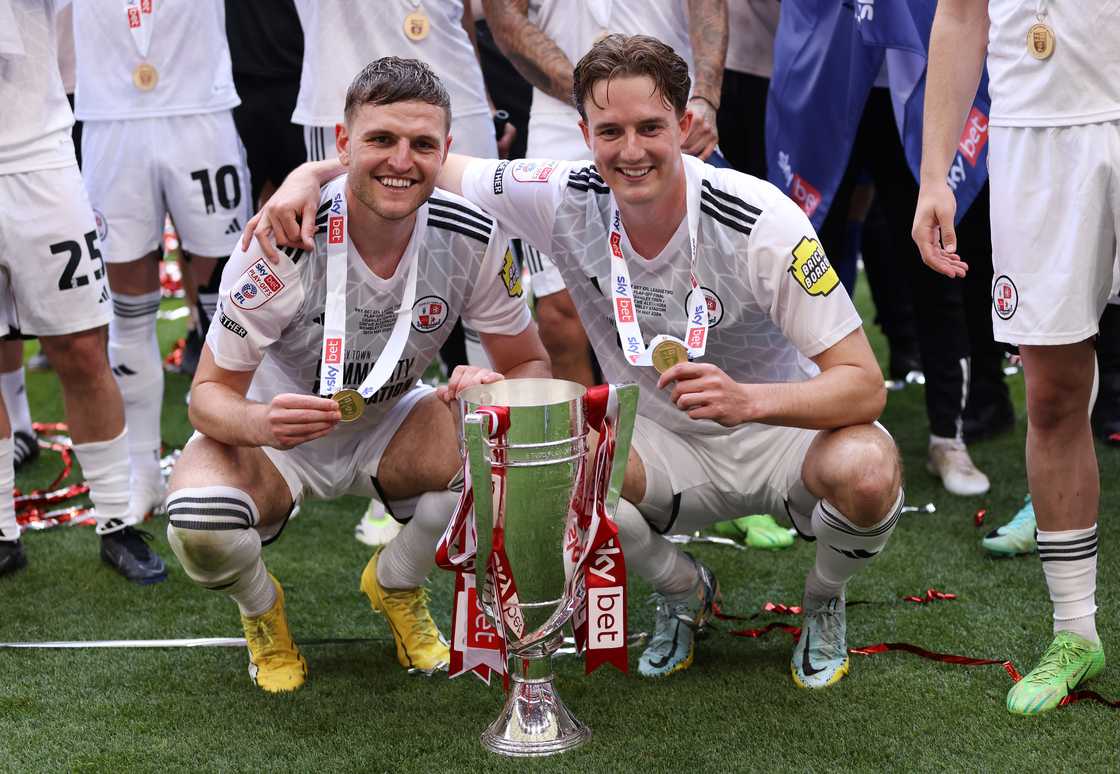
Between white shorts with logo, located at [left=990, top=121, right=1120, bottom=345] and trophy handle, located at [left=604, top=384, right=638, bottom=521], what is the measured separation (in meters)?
0.81

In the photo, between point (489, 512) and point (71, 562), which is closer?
point (489, 512)

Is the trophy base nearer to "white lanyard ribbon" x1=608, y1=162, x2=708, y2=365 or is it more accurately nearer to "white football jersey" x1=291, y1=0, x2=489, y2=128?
"white lanyard ribbon" x1=608, y1=162, x2=708, y2=365

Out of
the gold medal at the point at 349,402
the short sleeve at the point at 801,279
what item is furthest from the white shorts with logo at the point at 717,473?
the gold medal at the point at 349,402

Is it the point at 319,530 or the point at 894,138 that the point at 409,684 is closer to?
the point at 319,530

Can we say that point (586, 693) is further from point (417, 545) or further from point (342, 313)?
point (342, 313)

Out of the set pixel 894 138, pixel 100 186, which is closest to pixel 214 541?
pixel 100 186

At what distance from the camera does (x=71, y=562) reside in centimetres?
409

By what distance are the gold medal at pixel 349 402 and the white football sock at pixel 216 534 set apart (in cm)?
37

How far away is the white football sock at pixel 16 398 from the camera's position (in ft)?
16.5

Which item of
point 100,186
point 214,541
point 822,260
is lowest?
point 214,541

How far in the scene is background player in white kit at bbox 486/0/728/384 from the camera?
411cm

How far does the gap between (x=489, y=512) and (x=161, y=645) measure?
1.19 m

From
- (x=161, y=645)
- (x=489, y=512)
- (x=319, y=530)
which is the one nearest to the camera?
(x=489, y=512)

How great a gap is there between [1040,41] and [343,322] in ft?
5.00
